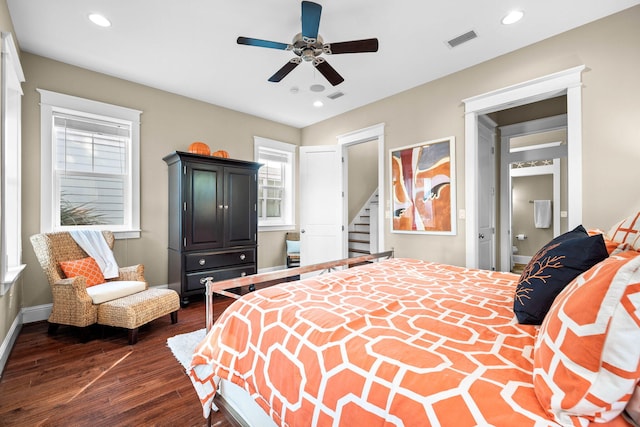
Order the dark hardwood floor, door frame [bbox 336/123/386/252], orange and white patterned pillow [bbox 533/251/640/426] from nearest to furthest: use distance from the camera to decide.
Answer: orange and white patterned pillow [bbox 533/251/640/426] → the dark hardwood floor → door frame [bbox 336/123/386/252]

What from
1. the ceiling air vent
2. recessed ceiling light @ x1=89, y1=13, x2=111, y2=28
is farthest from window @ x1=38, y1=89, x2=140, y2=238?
the ceiling air vent

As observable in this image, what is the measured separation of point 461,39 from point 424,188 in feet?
5.29

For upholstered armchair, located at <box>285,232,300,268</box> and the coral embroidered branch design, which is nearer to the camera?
the coral embroidered branch design

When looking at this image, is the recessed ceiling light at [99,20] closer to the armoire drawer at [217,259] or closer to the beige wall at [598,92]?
the armoire drawer at [217,259]

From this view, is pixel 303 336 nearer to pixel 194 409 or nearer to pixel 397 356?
pixel 397 356

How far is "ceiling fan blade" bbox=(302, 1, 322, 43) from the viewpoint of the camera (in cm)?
205

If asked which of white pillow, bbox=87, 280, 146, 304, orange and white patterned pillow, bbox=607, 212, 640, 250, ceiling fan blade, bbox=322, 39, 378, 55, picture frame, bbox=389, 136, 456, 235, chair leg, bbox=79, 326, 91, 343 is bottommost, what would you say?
chair leg, bbox=79, 326, 91, 343

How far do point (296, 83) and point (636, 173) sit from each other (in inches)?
135

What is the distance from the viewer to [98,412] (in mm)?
1679

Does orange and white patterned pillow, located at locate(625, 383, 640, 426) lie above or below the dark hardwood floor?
above

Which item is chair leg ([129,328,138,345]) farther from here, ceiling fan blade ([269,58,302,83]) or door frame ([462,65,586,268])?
door frame ([462,65,586,268])

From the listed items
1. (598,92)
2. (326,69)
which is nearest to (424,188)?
(598,92)

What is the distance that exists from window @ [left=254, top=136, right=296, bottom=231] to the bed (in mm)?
3640

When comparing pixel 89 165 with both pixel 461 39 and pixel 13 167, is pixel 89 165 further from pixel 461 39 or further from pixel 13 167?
pixel 461 39
